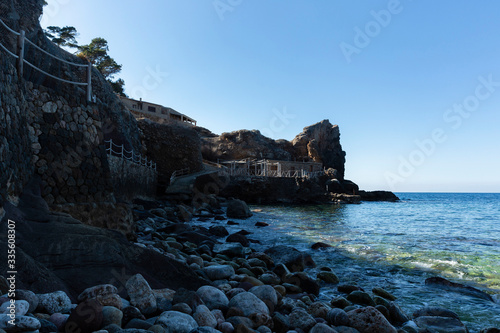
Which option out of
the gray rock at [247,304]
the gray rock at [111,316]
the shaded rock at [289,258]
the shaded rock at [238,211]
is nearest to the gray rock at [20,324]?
the gray rock at [111,316]

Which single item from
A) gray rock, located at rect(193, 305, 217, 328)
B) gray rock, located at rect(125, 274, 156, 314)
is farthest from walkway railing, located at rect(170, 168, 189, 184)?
gray rock, located at rect(193, 305, 217, 328)

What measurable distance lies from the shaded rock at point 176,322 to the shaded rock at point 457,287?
250 inches

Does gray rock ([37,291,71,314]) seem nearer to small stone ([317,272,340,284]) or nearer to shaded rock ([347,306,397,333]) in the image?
shaded rock ([347,306,397,333])

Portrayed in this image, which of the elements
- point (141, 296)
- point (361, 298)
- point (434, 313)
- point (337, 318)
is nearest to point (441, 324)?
point (434, 313)

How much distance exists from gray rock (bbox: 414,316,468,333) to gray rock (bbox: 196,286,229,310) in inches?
128

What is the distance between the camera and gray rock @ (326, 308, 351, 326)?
442 centimetres

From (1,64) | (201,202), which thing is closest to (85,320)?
(1,64)

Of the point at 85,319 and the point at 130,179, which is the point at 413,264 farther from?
the point at 130,179

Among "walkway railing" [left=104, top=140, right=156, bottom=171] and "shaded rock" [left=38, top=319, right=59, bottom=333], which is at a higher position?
"walkway railing" [left=104, top=140, right=156, bottom=171]

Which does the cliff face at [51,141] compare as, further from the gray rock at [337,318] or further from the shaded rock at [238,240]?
the gray rock at [337,318]

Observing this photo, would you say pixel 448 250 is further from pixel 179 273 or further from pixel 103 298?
pixel 103 298

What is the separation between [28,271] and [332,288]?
5704 millimetres

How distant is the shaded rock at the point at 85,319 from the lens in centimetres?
286

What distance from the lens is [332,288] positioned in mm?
6734
